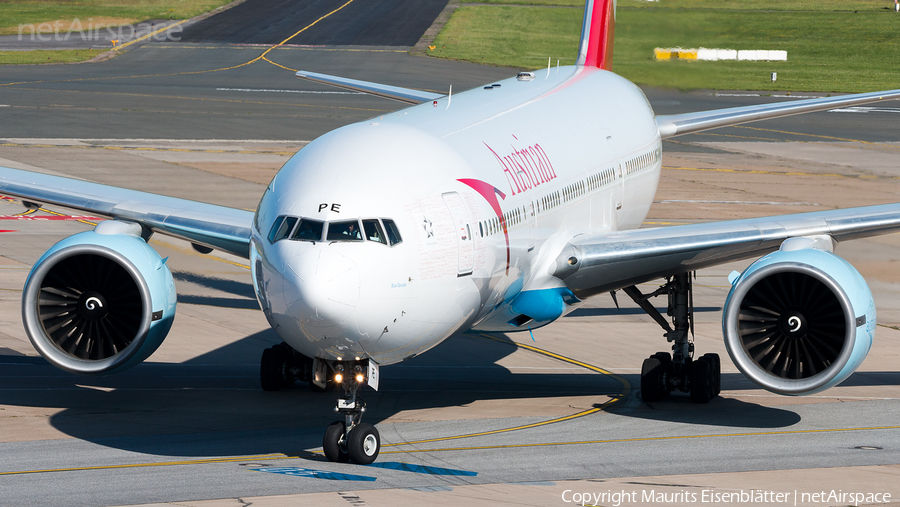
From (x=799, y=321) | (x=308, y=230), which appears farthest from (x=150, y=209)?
(x=799, y=321)

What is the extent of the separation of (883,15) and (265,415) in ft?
307

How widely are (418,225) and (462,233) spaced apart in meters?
0.98

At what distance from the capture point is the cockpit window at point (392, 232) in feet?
45.0

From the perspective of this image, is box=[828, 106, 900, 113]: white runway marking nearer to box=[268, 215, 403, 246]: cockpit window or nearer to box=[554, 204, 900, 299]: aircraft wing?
box=[554, 204, 900, 299]: aircraft wing

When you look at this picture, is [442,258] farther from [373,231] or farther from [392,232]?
[373,231]

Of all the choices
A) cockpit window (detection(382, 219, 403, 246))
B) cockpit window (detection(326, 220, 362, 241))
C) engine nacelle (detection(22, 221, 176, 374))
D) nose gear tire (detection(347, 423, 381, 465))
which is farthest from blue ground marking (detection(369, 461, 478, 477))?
engine nacelle (detection(22, 221, 176, 374))

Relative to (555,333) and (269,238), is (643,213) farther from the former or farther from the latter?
(269,238)

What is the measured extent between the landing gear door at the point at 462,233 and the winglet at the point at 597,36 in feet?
51.9

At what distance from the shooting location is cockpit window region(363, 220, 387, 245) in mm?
13586

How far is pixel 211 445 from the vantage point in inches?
655

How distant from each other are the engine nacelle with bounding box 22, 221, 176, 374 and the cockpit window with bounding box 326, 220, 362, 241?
500cm

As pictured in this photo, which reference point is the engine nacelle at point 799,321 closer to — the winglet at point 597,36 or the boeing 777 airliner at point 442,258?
the boeing 777 airliner at point 442,258

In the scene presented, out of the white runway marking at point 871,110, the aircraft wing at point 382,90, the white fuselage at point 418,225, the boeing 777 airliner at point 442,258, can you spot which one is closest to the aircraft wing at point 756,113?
the boeing 777 airliner at point 442,258

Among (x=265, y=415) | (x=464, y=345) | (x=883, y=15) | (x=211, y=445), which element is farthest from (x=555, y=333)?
(x=883, y=15)
